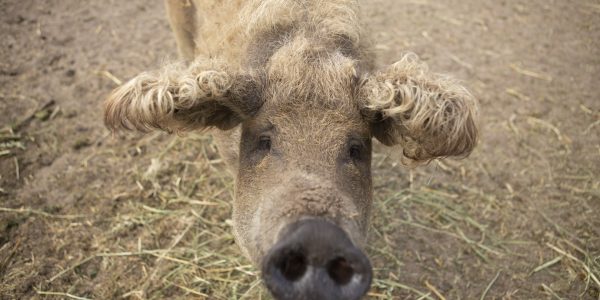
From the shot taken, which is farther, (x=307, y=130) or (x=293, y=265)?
(x=307, y=130)

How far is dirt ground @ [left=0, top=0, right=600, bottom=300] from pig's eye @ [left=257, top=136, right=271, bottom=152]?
1257 millimetres

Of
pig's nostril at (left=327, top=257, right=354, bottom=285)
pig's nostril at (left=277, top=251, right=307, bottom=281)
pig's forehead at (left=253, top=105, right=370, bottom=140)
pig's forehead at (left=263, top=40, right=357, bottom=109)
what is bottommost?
pig's nostril at (left=327, top=257, right=354, bottom=285)

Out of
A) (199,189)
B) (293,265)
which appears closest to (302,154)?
(293,265)

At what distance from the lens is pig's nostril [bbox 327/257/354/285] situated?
222cm

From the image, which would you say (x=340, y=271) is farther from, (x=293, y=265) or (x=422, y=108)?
(x=422, y=108)

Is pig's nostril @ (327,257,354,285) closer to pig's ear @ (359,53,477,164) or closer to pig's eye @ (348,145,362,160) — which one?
pig's eye @ (348,145,362,160)

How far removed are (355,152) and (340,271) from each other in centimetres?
86

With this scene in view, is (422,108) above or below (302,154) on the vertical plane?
above

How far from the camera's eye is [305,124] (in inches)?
108

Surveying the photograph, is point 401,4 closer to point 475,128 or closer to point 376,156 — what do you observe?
point 376,156

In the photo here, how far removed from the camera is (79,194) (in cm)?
432

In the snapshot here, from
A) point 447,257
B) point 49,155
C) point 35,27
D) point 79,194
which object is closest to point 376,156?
point 447,257

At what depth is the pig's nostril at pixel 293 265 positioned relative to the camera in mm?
2178

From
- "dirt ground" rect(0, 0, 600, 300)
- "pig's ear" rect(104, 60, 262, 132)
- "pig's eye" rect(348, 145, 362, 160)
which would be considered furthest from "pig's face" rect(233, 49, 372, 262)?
"dirt ground" rect(0, 0, 600, 300)
